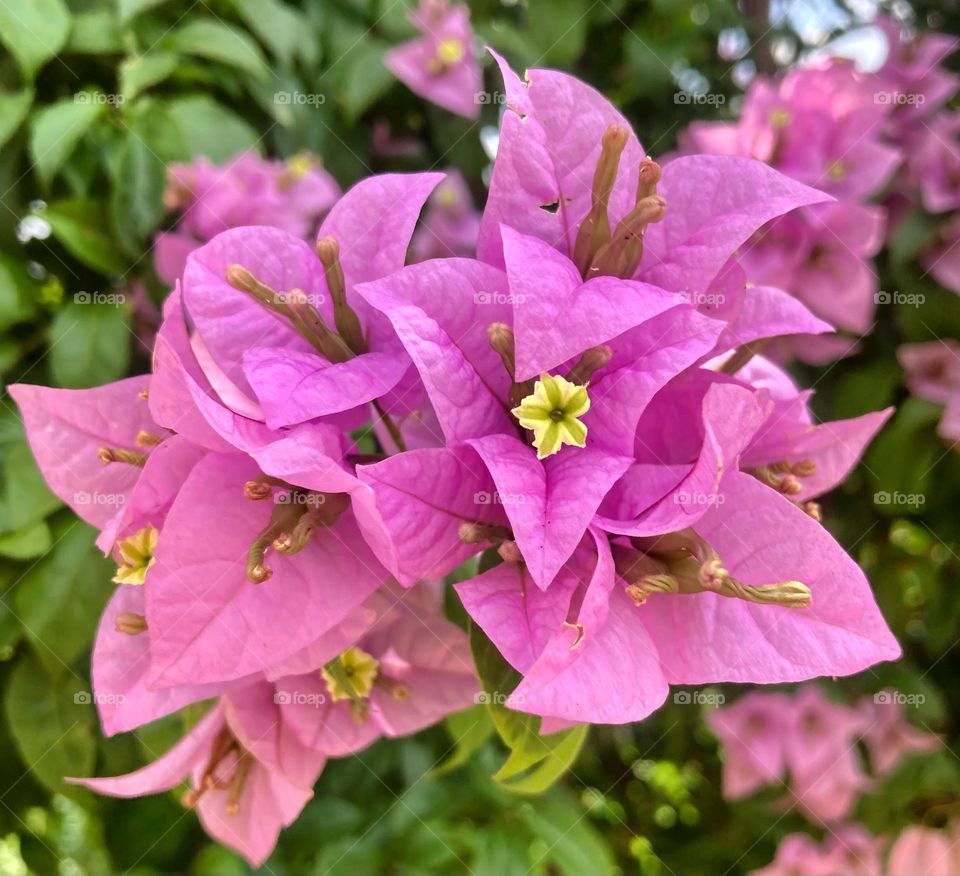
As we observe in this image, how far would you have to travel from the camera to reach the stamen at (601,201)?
40cm

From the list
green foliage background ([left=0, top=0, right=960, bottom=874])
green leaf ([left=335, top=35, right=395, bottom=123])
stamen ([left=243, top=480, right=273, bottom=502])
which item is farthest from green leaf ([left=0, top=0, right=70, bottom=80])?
stamen ([left=243, top=480, right=273, bottom=502])

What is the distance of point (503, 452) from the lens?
1.26 feet

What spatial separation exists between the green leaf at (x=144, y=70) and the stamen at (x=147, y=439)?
391 millimetres

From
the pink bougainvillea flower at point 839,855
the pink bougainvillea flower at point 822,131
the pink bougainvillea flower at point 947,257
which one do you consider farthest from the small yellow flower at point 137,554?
the pink bougainvillea flower at point 839,855

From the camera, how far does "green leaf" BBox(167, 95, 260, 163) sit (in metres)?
0.71

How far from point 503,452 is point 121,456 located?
0.66 feet

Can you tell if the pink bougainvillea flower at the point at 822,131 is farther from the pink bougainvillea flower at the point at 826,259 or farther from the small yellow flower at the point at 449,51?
the small yellow flower at the point at 449,51

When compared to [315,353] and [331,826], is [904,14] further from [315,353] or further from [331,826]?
[331,826]

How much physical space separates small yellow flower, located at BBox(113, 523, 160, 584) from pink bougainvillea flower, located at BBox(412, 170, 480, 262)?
0.64 metres

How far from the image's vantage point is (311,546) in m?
0.40

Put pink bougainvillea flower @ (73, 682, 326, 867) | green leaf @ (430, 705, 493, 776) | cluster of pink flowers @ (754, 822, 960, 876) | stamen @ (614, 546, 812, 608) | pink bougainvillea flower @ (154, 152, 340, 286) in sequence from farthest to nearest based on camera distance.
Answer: cluster of pink flowers @ (754, 822, 960, 876), pink bougainvillea flower @ (154, 152, 340, 286), green leaf @ (430, 705, 493, 776), pink bougainvillea flower @ (73, 682, 326, 867), stamen @ (614, 546, 812, 608)

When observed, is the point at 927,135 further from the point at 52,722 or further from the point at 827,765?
the point at 52,722

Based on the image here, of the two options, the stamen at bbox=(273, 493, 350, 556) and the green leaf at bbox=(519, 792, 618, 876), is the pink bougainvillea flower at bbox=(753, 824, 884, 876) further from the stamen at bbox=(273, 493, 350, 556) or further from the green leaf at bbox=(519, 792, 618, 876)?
the stamen at bbox=(273, 493, 350, 556)

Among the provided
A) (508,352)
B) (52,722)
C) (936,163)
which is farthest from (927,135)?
(52,722)
